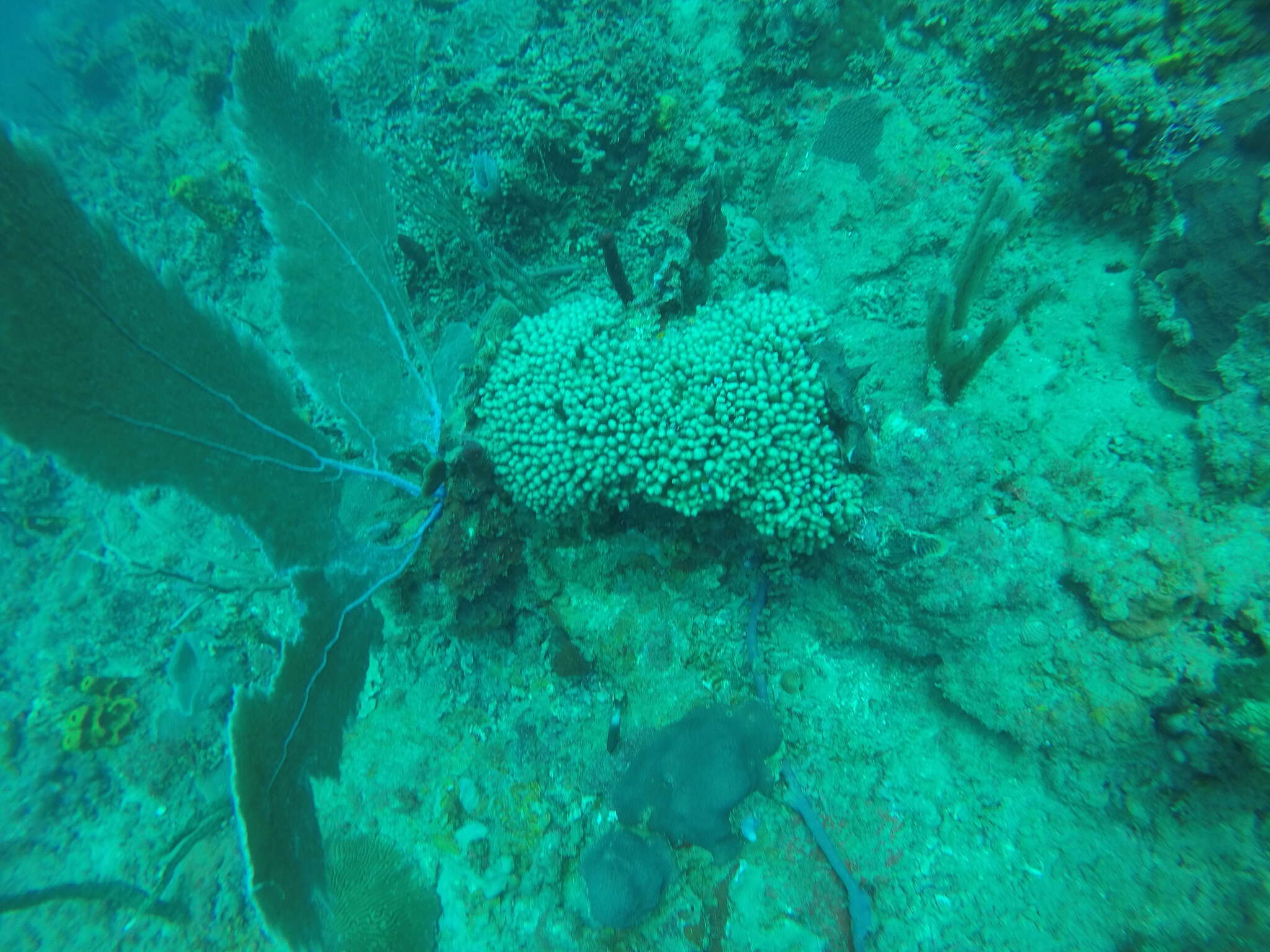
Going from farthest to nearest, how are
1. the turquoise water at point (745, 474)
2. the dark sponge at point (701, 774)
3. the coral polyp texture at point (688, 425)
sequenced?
the dark sponge at point (701, 774), the coral polyp texture at point (688, 425), the turquoise water at point (745, 474)

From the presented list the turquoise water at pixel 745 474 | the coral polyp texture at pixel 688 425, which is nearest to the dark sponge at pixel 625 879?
the turquoise water at pixel 745 474

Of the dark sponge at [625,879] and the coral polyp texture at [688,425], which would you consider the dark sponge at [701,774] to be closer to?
the dark sponge at [625,879]

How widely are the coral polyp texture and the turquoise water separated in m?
0.02

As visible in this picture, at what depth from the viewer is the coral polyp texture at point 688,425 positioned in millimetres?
2588

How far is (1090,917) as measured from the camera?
239cm

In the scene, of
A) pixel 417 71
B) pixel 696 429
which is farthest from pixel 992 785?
pixel 417 71

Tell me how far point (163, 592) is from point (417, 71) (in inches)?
253

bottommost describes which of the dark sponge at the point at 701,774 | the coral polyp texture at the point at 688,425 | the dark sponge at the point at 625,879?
the dark sponge at the point at 625,879

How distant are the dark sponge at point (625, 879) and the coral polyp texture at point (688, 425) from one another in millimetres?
1920

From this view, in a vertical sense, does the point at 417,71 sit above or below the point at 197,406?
above

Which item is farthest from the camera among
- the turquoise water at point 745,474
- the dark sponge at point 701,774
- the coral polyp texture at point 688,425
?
the dark sponge at point 701,774

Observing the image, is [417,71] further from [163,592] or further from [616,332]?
[163,592]

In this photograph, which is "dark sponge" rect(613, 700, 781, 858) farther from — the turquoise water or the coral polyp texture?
the coral polyp texture

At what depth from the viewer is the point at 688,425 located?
2.64m
